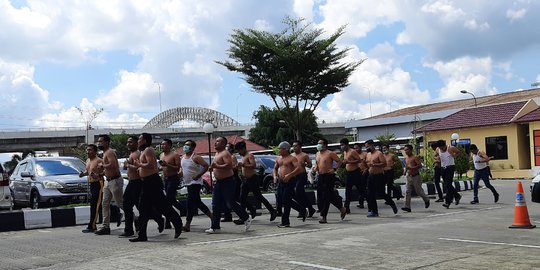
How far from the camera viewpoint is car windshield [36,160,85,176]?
15.7 m

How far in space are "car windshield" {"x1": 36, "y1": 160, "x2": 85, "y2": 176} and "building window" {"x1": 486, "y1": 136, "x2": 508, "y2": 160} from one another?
29.5 meters

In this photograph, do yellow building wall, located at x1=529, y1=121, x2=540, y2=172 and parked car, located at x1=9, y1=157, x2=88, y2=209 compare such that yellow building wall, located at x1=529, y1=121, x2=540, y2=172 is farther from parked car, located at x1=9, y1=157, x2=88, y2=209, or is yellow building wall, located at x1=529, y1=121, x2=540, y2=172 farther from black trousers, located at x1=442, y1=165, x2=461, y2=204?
parked car, located at x1=9, y1=157, x2=88, y2=209

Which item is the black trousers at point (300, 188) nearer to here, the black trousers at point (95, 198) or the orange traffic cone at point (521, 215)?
the black trousers at point (95, 198)

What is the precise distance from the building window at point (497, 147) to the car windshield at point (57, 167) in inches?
1160

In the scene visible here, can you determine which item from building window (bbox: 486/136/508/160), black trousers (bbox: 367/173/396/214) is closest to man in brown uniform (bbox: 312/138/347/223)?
black trousers (bbox: 367/173/396/214)

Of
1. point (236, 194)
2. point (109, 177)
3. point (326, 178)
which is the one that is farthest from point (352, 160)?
point (109, 177)

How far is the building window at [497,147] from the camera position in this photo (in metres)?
38.3

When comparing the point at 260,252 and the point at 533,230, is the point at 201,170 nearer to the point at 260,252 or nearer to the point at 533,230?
the point at 260,252

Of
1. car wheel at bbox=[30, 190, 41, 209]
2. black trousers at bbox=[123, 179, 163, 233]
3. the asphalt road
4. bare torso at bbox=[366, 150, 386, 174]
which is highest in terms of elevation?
bare torso at bbox=[366, 150, 386, 174]

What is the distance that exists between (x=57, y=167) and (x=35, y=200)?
3.52 ft

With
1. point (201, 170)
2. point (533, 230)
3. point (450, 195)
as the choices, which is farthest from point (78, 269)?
point (450, 195)

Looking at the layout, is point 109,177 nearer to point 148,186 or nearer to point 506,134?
point 148,186

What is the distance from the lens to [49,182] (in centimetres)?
1505

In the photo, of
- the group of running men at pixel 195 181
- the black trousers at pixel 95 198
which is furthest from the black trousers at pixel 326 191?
the black trousers at pixel 95 198
